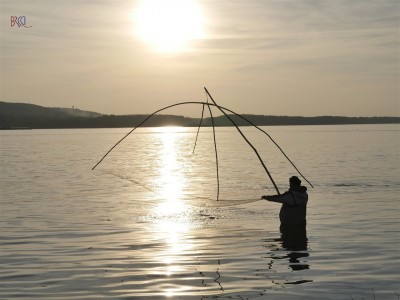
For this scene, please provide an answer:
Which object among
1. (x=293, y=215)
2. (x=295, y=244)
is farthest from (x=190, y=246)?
(x=293, y=215)

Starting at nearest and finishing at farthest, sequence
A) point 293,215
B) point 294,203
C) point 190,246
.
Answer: point 190,246 → point 294,203 → point 293,215

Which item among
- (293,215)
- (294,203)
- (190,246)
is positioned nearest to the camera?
(190,246)

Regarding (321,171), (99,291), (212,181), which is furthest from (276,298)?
(321,171)

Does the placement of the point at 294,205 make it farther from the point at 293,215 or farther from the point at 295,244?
the point at 295,244

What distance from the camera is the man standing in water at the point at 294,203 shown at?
18694 millimetres

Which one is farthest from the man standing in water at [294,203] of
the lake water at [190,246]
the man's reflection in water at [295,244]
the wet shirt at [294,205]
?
the lake water at [190,246]

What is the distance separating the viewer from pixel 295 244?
18.3 m

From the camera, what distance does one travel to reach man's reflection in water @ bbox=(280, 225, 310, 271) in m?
15.8

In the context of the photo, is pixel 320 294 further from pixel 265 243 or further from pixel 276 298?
pixel 265 243

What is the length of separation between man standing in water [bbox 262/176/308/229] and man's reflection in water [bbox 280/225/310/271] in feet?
0.55

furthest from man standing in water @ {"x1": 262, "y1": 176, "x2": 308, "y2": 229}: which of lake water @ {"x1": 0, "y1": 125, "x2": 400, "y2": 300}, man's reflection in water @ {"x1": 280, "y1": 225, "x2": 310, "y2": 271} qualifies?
lake water @ {"x1": 0, "y1": 125, "x2": 400, "y2": 300}

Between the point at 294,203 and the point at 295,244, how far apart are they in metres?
1.17

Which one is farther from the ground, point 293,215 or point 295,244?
point 293,215

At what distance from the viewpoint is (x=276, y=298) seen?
12703 millimetres
